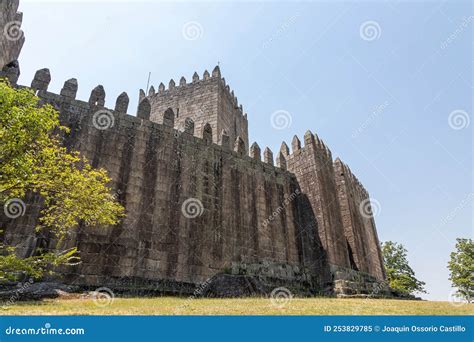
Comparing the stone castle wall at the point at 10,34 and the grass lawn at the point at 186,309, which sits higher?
the stone castle wall at the point at 10,34

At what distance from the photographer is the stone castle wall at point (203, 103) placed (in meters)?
28.8

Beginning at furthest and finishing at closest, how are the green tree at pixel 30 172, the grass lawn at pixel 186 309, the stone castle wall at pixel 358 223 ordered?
the stone castle wall at pixel 358 223 < the green tree at pixel 30 172 < the grass lawn at pixel 186 309

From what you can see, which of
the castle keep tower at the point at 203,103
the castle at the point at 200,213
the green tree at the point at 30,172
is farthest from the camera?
the castle keep tower at the point at 203,103

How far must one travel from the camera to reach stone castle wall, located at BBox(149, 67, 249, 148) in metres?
28.8

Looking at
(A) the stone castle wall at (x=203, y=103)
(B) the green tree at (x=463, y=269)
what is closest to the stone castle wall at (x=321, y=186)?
(A) the stone castle wall at (x=203, y=103)

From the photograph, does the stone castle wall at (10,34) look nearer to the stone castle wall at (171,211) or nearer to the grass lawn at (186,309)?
the stone castle wall at (171,211)

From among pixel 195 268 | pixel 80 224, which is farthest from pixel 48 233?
pixel 195 268

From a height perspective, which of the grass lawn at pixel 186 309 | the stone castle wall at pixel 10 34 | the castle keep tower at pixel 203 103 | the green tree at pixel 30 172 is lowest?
the grass lawn at pixel 186 309

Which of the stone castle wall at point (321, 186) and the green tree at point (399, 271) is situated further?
the green tree at point (399, 271)

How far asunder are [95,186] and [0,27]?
1297 centimetres

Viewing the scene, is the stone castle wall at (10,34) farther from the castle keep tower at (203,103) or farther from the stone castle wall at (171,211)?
the castle keep tower at (203,103)

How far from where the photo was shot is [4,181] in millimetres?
8547

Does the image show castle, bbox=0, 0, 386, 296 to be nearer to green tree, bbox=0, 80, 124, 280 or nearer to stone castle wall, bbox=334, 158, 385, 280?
stone castle wall, bbox=334, 158, 385, 280

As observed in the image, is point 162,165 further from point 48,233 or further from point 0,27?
point 0,27
